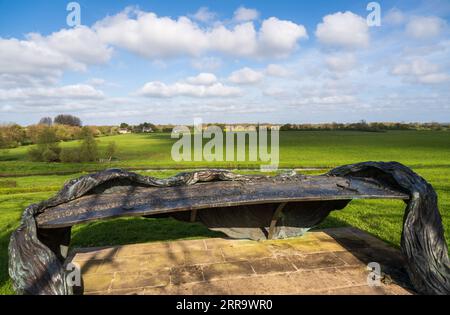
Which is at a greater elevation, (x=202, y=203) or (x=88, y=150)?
(x=202, y=203)

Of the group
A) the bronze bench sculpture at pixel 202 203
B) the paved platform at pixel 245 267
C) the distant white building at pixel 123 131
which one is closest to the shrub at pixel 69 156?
the paved platform at pixel 245 267

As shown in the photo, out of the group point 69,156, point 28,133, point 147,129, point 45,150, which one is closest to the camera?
point 69,156

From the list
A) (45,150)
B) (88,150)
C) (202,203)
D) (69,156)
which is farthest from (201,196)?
(45,150)

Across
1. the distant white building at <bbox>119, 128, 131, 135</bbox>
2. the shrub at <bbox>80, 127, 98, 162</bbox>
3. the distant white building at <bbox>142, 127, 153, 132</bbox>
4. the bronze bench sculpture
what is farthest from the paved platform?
the distant white building at <bbox>142, 127, 153, 132</bbox>

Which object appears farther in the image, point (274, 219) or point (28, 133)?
point (28, 133)

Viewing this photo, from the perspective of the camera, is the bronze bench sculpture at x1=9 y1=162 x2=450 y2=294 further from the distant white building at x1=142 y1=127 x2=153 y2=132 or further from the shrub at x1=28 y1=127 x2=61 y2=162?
the distant white building at x1=142 y1=127 x2=153 y2=132

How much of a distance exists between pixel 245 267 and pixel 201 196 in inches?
65.9

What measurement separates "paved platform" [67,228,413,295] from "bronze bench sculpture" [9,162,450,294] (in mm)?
629

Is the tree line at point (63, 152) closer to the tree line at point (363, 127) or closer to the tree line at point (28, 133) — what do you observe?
the tree line at point (28, 133)

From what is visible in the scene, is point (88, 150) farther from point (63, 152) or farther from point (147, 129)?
point (147, 129)

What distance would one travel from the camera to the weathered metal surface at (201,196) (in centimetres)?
340

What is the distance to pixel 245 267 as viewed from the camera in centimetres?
477
